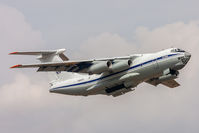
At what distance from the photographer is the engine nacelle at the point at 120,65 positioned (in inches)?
1201

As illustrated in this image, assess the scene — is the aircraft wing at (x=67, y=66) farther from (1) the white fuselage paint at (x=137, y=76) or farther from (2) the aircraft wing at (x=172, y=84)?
(2) the aircraft wing at (x=172, y=84)

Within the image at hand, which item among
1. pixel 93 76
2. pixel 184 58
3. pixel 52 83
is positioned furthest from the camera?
pixel 52 83

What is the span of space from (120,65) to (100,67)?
47.6 inches

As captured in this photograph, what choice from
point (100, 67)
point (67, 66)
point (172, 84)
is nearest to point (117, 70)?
point (100, 67)

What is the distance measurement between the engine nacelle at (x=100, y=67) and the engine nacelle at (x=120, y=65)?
317 mm

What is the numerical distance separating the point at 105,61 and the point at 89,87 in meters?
2.49

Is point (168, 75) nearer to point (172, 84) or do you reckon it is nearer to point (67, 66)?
point (172, 84)

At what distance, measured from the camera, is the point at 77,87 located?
108 feet

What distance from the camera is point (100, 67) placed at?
100 ft

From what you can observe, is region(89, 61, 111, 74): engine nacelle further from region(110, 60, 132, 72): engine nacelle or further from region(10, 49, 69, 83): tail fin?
region(10, 49, 69, 83): tail fin

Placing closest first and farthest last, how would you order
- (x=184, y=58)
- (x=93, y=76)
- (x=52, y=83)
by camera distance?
(x=184, y=58) → (x=93, y=76) → (x=52, y=83)

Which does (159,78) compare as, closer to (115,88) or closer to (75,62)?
(115,88)

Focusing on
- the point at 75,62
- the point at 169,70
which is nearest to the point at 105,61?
the point at 75,62

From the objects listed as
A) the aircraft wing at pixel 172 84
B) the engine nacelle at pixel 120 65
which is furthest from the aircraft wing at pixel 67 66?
the aircraft wing at pixel 172 84
